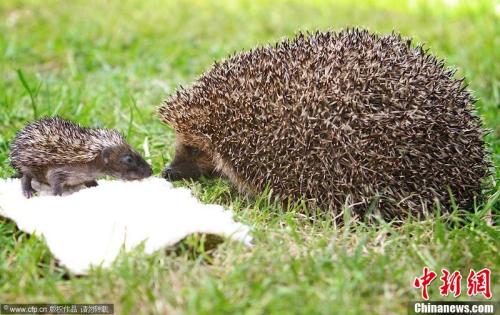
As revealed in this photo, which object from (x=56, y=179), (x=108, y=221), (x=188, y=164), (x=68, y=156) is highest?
(x=188, y=164)

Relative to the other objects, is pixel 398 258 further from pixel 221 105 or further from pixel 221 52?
pixel 221 52

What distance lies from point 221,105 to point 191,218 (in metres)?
1.35

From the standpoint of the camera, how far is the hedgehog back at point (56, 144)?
562cm

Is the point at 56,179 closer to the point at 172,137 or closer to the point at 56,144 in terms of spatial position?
the point at 56,144

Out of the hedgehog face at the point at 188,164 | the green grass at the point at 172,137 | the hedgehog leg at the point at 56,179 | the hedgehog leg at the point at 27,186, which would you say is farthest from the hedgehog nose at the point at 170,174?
the hedgehog leg at the point at 27,186

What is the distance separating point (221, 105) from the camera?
582cm

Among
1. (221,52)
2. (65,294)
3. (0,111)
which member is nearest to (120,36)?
(221,52)

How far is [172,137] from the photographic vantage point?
7.55 metres

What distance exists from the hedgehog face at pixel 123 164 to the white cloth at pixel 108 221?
331 mm

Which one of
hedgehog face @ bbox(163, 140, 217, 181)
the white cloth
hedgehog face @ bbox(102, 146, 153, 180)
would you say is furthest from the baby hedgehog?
hedgehog face @ bbox(163, 140, 217, 181)

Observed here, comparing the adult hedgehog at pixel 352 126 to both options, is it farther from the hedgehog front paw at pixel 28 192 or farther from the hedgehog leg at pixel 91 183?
the hedgehog front paw at pixel 28 192

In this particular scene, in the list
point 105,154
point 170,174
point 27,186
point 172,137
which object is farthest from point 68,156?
point 172,137

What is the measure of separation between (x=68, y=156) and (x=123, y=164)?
0.45 m

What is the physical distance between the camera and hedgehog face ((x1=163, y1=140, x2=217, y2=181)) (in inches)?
244
